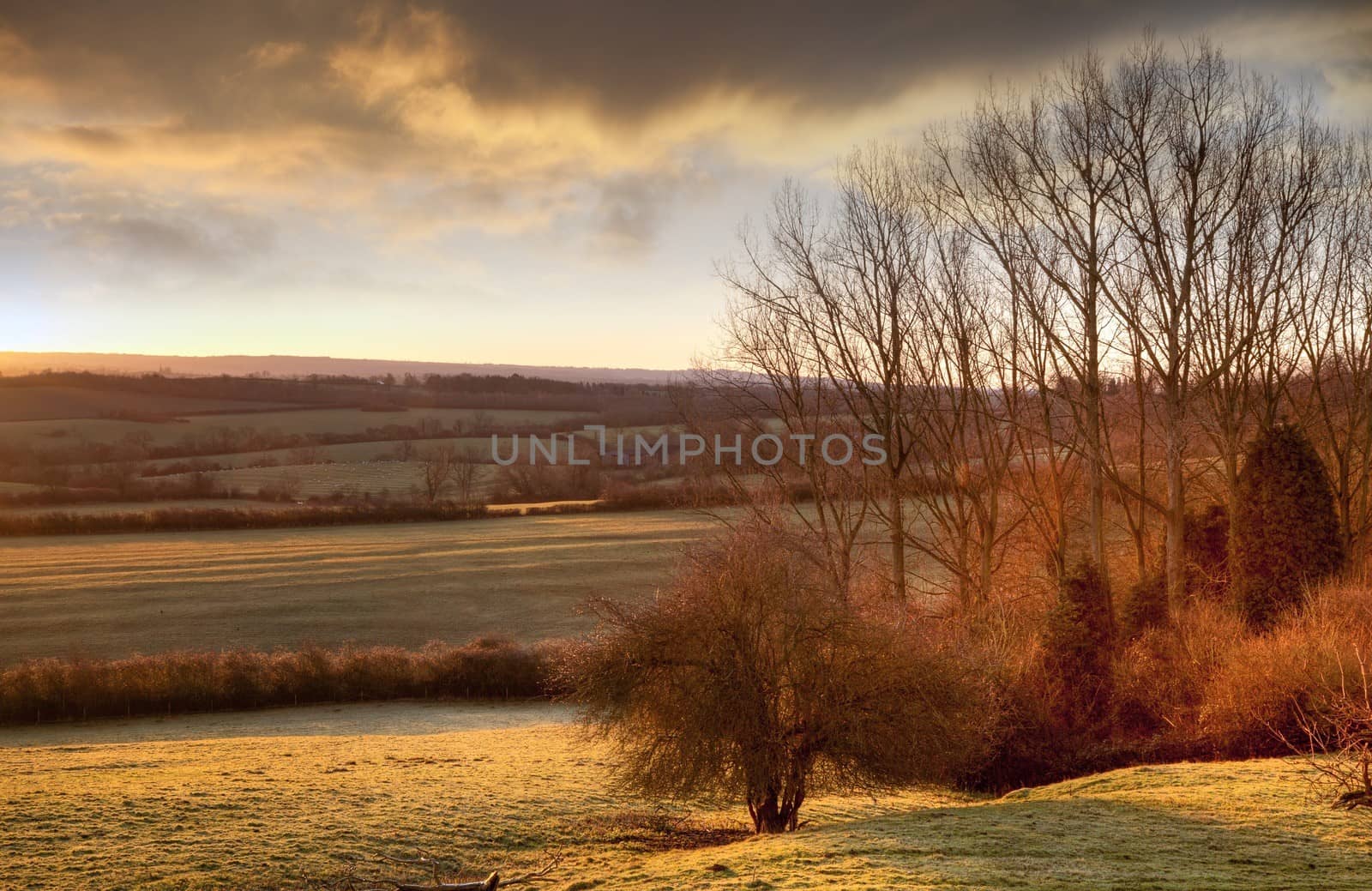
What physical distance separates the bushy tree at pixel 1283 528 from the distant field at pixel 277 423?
9834 cm

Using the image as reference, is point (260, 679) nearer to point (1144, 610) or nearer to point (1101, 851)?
point (1144, 610)

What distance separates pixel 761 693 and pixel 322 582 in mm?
51513

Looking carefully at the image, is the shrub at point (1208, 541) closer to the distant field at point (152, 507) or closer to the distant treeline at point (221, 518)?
the distant treeline at point (221, 518)

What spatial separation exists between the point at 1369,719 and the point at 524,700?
34.1 meters

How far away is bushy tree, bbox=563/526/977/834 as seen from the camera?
15750 mm

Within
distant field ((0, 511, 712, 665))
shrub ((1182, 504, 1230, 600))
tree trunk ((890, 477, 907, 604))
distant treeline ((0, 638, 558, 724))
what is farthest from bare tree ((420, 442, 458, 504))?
shrub ((1182, 504, 1230, 600))

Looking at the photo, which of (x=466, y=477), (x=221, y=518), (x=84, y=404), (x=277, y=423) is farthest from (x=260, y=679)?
(x=84, y=404)

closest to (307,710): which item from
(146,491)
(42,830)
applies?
(42,830)

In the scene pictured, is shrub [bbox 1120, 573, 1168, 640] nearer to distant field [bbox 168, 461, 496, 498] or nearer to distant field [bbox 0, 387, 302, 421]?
distant field [bbox 168, 461, 496, 498]

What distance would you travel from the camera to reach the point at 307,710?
3762 centimetres

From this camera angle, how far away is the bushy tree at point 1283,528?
84.9 ft

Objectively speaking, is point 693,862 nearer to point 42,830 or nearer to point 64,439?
point 42,830

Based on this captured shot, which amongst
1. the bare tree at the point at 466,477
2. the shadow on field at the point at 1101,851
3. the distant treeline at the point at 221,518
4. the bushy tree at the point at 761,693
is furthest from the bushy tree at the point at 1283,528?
the bare tree at the point at 466,477

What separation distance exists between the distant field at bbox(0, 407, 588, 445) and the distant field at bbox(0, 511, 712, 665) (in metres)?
31.9
